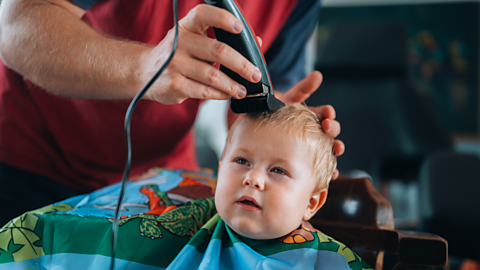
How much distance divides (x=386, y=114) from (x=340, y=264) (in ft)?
3.85

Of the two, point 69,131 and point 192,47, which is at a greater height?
point 192,47

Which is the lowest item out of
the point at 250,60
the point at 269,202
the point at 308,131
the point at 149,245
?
the point at 149,245

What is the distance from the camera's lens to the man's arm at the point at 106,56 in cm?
45

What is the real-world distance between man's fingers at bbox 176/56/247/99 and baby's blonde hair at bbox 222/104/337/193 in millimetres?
154

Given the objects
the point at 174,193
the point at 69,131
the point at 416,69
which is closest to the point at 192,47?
the point at 174,193

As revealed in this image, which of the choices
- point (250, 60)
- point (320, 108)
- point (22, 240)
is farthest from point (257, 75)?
point (22, 240)

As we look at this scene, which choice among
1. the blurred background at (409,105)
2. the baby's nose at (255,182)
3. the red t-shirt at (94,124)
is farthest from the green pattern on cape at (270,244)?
the red t-shirt at (94,124)

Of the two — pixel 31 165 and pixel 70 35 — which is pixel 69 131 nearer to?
pixel 31 165

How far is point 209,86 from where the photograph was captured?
474mm

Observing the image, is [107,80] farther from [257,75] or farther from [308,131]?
[308,131]

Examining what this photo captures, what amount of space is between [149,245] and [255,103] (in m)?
0.30

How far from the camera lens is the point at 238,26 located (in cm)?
44

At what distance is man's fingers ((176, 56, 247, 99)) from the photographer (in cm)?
45

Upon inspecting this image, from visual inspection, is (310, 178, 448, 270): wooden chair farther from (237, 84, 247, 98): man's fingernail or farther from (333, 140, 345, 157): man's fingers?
(237, 84, 247, 98): man's fingernail
